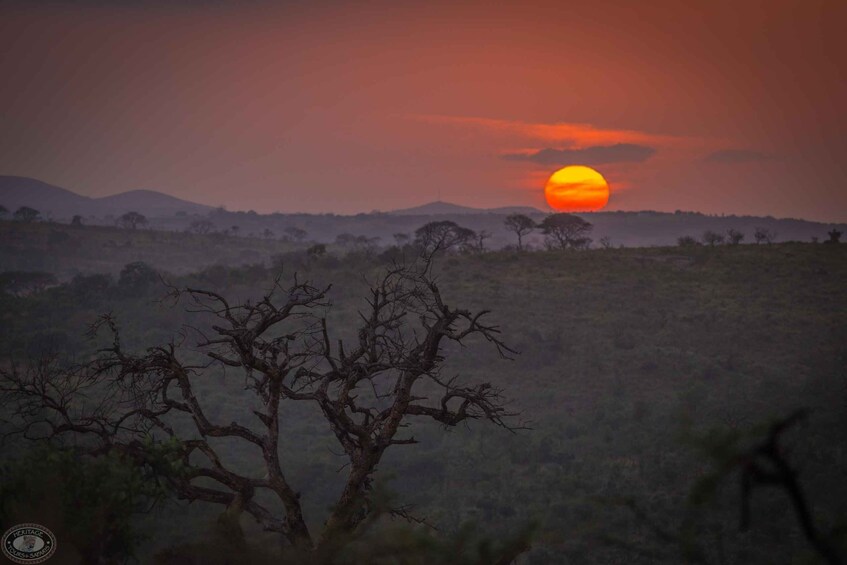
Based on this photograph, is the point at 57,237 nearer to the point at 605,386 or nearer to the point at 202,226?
the point at 202,226

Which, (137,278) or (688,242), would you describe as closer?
(137,278)

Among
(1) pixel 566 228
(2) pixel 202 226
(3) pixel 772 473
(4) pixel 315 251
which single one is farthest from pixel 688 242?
(2) pixel 202 226

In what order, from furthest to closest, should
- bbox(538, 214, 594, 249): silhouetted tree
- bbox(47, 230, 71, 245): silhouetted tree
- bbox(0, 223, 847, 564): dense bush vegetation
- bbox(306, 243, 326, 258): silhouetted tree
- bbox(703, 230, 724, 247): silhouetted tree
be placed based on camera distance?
1. bbox(47, 230, 71, 245): silhouetted tree
2. bbox(538, 214, 594, 249): silhouetted tree
3. bbox(703, 230, 724, 247): silhouetted tree
4. bbox(306, 243, 326, 258): silhouetted tree
5. bbox(0, 223, 847, 564): dense bush vegetation

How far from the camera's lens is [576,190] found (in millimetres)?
114125

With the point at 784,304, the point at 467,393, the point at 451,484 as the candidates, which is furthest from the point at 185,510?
the point at 784,304

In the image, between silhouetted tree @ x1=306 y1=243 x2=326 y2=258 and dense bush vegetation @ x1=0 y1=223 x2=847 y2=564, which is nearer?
dense bush vegetation @ x1=0 y1=223 x2=847 y2=564

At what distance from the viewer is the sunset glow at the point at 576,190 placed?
112m

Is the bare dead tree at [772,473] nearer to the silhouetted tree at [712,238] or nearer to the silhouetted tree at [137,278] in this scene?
the silhouetted tree at [137,278]

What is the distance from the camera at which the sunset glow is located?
112 m

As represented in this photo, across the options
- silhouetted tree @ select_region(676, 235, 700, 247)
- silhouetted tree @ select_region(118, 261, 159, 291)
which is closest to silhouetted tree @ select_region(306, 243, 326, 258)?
silhouetted tree @ select_region(118, 261, 159, 291)

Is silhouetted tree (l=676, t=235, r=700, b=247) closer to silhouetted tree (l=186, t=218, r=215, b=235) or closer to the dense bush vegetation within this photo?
the dense bush vegetation

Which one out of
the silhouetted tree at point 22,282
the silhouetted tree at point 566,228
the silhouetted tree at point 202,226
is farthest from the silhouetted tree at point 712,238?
the silhouetted tree at point 202,226

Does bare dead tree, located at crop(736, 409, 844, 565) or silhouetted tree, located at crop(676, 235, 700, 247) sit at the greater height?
silhouetted tree, located at crop(676, 235, 700, 247)

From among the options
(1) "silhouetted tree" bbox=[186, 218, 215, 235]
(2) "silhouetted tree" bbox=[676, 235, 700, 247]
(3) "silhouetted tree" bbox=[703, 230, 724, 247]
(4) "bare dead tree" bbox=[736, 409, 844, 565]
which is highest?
(1) "silhouetted tree" bbox=[186, 218, 215, 235]
